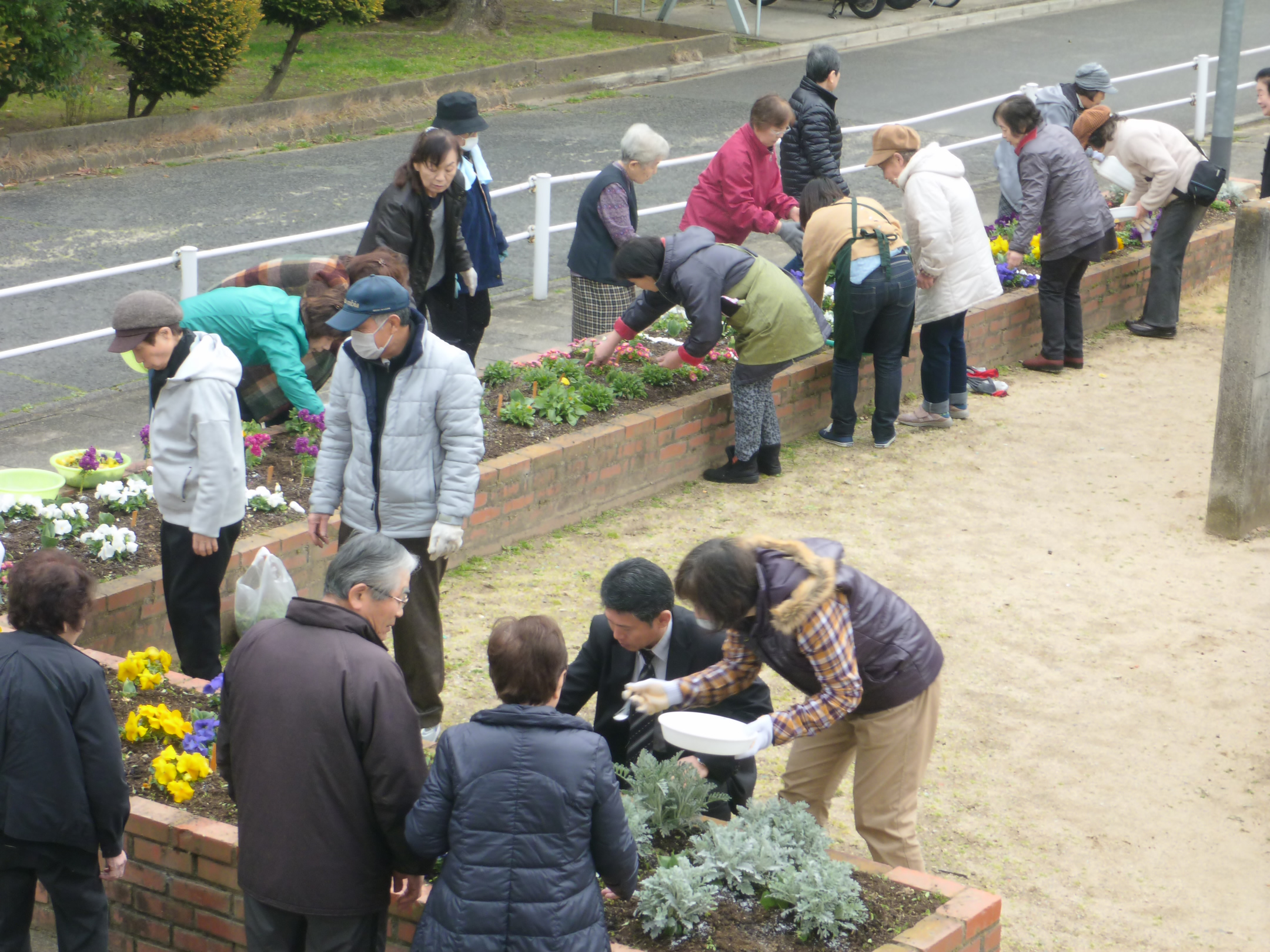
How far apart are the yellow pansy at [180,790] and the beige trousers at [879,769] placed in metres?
1.81

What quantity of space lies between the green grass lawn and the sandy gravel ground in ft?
34.1

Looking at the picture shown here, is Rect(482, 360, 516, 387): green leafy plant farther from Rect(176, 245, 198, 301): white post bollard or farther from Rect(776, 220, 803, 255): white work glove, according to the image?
Rect(776, 220, 803, 255): white work glove

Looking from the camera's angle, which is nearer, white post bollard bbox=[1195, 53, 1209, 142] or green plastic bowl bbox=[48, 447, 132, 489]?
green plastic bowl bbox=[48, 447, 132, 489]

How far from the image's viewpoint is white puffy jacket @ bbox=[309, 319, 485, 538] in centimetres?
502

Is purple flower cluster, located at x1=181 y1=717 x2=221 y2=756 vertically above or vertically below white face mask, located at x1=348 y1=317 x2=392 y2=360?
below

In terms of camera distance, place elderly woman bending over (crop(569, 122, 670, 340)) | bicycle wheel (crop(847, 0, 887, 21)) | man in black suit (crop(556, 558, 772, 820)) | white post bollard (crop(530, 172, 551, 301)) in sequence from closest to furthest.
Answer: man in black suit (crop(556, 558, 772, 820)) < elderly woman bending over (crop(569, 122, 670, 340)) < white post bollard (crop(530, 172, 551, 301)) < bicycle wheel (crop(847, 0, 887, 21))

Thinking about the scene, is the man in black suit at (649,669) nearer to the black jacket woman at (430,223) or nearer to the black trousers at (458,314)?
the black jacket woman at (430,223)

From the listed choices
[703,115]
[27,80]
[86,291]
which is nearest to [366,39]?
[703,115]

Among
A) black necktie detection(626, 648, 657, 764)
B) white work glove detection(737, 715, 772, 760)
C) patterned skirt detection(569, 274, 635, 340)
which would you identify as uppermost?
patterned skirt detection(569, 274, 635, 340)

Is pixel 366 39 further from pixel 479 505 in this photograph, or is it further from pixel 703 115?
pixel 479 505

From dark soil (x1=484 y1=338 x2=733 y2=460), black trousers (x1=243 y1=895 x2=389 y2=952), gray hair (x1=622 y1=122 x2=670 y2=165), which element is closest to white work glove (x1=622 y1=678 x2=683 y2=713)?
black trousers (x1=243 y1=895 x2=389 y2=952)

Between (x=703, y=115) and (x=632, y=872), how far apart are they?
610 inches

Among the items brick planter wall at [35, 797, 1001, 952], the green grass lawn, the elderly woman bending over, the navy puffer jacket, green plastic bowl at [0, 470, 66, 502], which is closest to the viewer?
the navy puffer jacket

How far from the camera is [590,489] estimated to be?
25.1 ft
